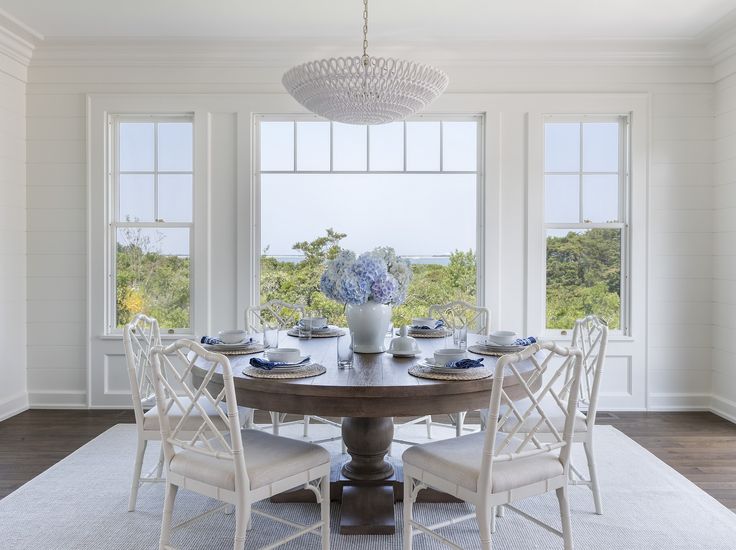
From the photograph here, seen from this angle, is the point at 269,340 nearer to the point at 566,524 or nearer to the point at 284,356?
the point at 284,356

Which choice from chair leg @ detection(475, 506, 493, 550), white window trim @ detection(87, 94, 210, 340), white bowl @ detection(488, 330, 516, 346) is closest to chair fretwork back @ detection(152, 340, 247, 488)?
chair leg @ detection(475, 506, 493, 550)

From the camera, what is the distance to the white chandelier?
2.58 meters

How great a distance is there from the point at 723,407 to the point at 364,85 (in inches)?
145

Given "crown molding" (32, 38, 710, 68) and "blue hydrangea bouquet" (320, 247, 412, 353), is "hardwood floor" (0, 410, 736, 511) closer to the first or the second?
"blue hydrangea bouquet" (320, 247, 412, 353)

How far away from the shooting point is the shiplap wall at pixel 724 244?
4145mm

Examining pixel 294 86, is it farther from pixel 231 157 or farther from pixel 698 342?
pixel 698 342

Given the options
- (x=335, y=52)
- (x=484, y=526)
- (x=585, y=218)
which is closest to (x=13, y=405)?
(x=335, y=52)

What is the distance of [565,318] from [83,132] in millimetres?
4098

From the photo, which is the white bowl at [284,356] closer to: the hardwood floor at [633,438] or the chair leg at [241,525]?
the chair leg at [241,525]

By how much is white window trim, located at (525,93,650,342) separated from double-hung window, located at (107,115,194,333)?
2.70 metres

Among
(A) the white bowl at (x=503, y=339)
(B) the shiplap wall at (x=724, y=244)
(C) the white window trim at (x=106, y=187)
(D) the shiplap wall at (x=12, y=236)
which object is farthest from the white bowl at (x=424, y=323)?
(D) the shiplap wall at (x=12, y=236)

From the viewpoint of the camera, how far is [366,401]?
2.03 metres

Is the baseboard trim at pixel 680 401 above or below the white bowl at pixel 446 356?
below

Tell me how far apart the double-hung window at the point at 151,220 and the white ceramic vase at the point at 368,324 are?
2.32 m
